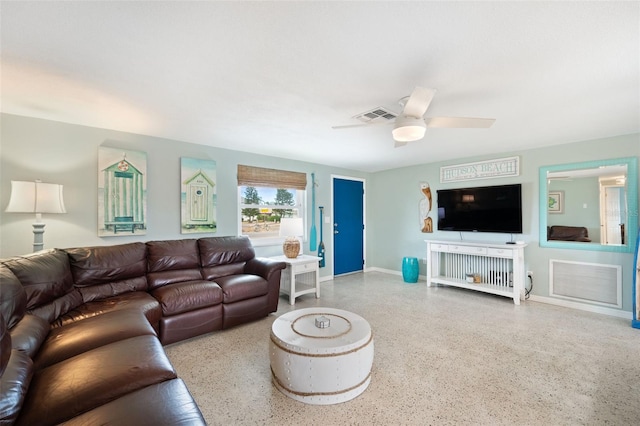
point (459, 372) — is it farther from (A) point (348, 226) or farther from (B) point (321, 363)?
(A) point (348, 226)

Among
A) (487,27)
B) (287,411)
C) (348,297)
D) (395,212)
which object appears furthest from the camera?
(395,212)

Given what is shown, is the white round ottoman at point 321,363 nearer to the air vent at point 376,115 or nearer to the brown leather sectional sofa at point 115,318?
the brown leather sectional sofa at point 115,318

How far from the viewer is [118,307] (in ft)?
7.54

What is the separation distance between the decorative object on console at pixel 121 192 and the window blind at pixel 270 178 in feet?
4.20

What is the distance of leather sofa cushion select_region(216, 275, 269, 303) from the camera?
2910 mm

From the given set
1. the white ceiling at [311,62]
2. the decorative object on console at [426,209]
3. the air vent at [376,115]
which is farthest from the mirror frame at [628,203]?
the air vent at [376,115]

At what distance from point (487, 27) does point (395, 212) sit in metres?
4.33

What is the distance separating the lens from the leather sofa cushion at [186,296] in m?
2.55

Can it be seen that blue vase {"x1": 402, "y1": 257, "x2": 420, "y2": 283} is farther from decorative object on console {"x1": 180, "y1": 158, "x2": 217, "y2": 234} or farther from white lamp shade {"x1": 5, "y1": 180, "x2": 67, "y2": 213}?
white lamp shade {"x1": 5, "y1": 180, "x2": 67, "y2": 213}

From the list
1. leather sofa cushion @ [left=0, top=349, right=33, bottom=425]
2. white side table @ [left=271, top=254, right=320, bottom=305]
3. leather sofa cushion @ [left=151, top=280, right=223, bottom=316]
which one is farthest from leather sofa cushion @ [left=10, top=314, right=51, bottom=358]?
white side table @ [left=271, top=254, right=320, bottom=305]

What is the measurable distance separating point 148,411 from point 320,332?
3.80 ft

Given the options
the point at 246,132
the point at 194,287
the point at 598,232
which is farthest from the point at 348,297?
the point at 598,232

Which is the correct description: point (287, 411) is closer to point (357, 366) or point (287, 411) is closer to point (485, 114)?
point (357, 366)

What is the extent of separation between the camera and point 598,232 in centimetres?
350
